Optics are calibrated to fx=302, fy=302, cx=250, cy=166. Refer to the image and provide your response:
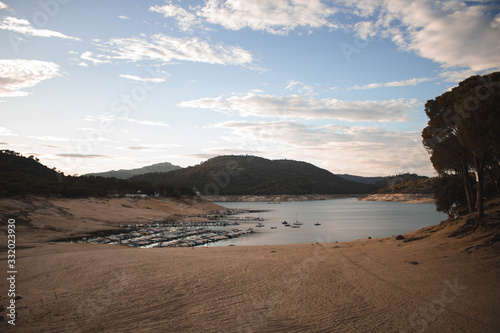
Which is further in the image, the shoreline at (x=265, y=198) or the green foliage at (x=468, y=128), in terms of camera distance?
the shoreline at (x=265, y=198)

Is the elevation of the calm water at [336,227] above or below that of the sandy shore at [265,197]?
below

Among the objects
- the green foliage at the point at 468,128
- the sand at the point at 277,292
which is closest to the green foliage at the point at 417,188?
the green foliage at the point at 468,128

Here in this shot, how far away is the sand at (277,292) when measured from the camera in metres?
8.13

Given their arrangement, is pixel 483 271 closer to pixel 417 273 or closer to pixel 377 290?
pixel 417 273

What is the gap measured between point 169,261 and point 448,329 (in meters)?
12.9

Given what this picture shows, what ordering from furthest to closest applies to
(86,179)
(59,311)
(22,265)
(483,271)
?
Result: (86,179) → (22,265) → (483,271) → (59,311)

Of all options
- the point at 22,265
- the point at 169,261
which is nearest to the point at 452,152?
the point at 169,261

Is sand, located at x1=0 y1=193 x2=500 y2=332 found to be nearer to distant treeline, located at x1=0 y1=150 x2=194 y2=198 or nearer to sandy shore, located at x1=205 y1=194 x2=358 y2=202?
distant treeline, located at x1=0 y1=150 x2=194 y2=198

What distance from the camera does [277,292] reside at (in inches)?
420

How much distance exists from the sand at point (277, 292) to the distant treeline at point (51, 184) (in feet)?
145

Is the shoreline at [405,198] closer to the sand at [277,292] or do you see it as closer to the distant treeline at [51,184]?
the distant treeline at [51,184]

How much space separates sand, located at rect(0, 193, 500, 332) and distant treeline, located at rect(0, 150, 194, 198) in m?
44.3

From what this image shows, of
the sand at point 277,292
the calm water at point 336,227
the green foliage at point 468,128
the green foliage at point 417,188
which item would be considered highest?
the green foliage at point 468,128

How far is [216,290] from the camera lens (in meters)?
10.9
